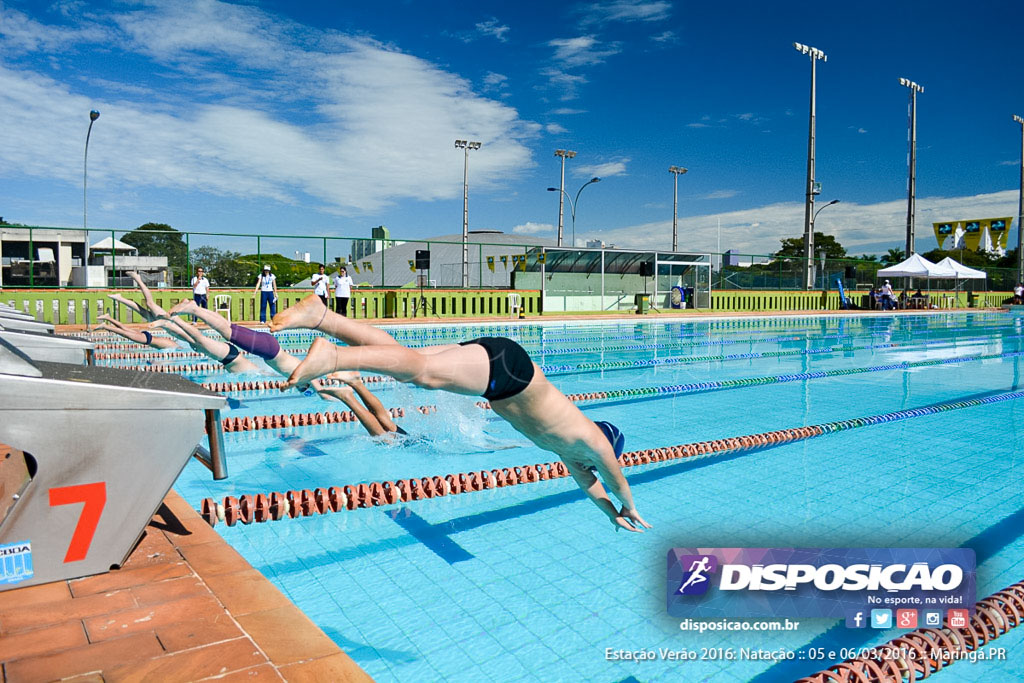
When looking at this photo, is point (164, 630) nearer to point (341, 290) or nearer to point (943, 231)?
point (341, 290)

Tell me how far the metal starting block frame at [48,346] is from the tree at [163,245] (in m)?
14.4

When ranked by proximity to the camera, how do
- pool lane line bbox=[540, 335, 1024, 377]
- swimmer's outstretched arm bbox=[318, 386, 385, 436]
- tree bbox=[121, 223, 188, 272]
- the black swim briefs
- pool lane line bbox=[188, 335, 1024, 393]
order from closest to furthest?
1. the black swim briefs
2. swimmer's outstretched arm bbox=[318, 386, 385, 436]
3. pool lane line bbox=[188, 335, 1024, 393]
4. pool lane line bbox=[540, 335, 1024, 377]
5. tree bbox=[121, 223, 188, 272]

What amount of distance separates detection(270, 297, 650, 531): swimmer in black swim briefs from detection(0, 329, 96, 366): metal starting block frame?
2078mm

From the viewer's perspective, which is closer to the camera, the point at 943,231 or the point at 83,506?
the point at 83,506

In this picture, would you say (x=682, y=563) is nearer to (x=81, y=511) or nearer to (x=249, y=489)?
(x=81, y=511)

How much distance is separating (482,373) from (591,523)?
1974 mm

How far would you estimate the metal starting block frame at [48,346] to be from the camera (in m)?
3.59

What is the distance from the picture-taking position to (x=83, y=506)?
222cm

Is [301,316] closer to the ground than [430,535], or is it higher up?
higher up

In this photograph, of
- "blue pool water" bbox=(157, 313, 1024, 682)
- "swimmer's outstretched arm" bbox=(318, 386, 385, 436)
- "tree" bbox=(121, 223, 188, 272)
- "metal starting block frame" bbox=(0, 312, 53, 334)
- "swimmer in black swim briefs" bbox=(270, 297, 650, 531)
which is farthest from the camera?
"tree" bbox=(121, 223, 188, 272)

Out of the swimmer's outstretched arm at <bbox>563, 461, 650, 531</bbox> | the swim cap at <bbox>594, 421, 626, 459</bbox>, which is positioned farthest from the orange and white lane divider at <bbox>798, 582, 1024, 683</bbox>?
the swim cap at <bbox>594, 421, 626, 459</bbox>

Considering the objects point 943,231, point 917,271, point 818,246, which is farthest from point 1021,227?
point 818,246

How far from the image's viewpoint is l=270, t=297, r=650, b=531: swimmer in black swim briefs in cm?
206

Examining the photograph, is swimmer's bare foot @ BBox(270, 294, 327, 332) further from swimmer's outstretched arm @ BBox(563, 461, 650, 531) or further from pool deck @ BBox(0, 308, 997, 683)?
swimmer's outstretched arm @ BBox(563, 461, 650, 531)
